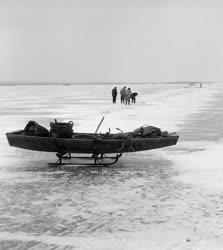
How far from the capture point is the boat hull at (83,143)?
9609mm

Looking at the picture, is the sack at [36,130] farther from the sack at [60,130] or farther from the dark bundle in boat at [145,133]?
the dark bundle in boat at [145,133]

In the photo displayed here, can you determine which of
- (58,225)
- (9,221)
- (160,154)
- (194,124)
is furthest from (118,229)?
(194,124)

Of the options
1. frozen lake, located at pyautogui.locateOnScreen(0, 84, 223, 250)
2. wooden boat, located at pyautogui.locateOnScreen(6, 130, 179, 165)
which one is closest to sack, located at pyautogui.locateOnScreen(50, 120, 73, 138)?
wooden boat, located at pyautogui.locateOnScreen(6, 130, 179, 165)

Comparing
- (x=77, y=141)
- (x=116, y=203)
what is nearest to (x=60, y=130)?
(x=77, y=141)

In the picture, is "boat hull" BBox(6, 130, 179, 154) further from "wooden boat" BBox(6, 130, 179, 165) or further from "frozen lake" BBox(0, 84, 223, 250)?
"frozen lake" BBox(0, 84, 223, 250)

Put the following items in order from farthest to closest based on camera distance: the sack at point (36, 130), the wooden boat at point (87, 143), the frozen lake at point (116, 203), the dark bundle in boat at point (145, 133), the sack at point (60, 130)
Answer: the dark bundle in boat at point (145, 133), the sack at point (36, 130), the sack at point (60, 130), the wooden boat at point (87, 143), the frozen lake at point (116, 203)

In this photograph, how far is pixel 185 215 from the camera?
619cm

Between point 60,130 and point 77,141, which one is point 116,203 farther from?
point 60,130

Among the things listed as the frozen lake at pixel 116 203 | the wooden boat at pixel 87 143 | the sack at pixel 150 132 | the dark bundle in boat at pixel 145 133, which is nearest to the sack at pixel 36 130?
the wooden boat at pixel 87 143

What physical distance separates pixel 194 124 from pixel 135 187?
1116 centimetres

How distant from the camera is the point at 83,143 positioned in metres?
9.62

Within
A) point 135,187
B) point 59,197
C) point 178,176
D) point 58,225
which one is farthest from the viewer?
point 178,176

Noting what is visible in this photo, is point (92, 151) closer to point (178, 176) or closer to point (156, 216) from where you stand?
point (178, 176)

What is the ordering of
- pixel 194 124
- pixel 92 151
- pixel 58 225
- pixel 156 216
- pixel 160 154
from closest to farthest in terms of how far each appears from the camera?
pixel 58 225, pixel 156 216, pixel 92 151, pixel 160 154, pixel 194 124
